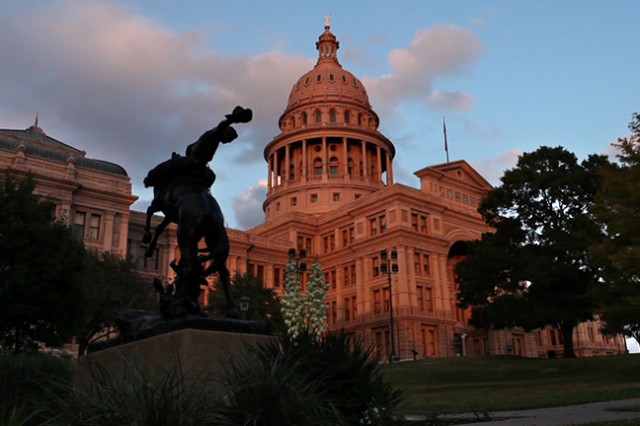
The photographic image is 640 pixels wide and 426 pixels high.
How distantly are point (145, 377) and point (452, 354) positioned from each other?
200 ft

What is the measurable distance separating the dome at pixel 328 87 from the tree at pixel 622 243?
70250 mm

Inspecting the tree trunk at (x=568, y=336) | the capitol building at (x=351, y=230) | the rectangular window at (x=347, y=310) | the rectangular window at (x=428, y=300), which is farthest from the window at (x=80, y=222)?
the tree trunk at (x=568, y=336)

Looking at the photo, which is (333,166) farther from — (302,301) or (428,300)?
(302,301)

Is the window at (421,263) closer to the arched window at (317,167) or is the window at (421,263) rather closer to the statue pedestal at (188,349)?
the arched window at (317,167)

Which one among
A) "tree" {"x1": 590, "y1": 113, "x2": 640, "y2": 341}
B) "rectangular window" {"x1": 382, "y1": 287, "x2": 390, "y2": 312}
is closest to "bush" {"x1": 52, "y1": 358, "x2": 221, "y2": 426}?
"tree" {"x1": 590, "y1": 113, "x2": 640, "y2": 341}

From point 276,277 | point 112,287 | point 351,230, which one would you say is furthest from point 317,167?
point 112,287

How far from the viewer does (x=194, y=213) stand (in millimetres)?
9438

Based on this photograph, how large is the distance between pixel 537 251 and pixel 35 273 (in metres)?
28.8

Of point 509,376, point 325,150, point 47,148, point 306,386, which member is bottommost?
point 306,386

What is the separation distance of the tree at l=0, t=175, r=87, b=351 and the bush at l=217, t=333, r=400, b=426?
21.2 meters

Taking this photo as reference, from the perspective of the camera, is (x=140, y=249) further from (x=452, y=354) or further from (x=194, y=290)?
(x=194, y=290)

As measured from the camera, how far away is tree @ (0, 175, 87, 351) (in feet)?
84.5

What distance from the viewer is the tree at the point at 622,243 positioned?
23.0m

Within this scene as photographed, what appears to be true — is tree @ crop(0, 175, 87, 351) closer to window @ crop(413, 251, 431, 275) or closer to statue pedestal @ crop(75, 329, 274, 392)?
statue pedestal @ crop(75, 329, 274, 392)
